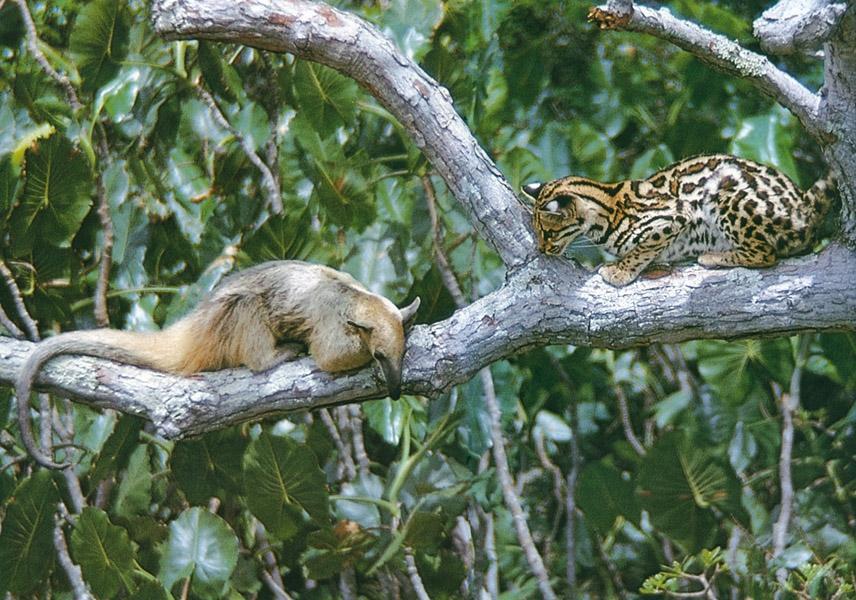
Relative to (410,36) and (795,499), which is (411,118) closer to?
(410,36)

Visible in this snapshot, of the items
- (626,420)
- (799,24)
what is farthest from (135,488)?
(799,24)

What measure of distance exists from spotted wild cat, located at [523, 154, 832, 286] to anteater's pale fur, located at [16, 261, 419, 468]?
2.02 ft

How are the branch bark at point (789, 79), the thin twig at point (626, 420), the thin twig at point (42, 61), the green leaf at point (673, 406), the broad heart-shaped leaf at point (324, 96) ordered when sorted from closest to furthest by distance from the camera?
the branch bark at point (789, 79), the broad heart-shaped leaf at point (324, 96), the thin twig at point (42, 61), the green leaf at point (673, 406), the thin twig at point (626, 420)

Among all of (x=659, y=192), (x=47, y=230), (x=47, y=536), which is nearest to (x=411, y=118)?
(x=659, y=192)

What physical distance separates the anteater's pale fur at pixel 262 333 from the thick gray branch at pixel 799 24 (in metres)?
1.43

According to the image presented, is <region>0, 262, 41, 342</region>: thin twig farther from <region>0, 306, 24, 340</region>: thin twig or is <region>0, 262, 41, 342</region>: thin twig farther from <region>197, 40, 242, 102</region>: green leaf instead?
<region>197, 40, 242, 102</region>: green leaf

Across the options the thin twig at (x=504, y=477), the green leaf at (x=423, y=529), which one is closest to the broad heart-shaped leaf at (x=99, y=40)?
the thin twig at (x=504, y=477)

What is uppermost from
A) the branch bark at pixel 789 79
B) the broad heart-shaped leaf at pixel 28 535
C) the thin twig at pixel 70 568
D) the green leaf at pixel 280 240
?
the branch bark at pixel 789 79

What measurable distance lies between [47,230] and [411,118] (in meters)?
2.26

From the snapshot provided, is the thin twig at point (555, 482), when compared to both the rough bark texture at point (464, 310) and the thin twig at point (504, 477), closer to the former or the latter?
the thin twig at point (504, 477)

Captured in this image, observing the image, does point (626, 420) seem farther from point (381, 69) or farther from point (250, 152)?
point (381, 69)

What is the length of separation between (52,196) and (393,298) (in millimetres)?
1575

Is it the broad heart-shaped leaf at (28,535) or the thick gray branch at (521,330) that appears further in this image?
the broad heart-shaped leaf at (28,535)

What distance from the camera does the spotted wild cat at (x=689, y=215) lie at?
3.40 metres
